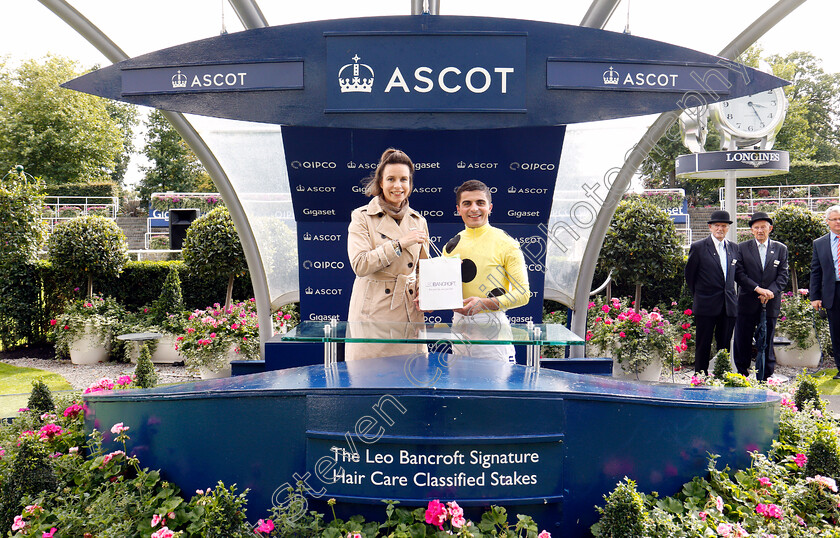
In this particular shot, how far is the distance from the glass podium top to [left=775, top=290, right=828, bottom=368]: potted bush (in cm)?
731

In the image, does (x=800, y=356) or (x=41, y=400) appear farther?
(x=800, y=356)

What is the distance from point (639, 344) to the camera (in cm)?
809

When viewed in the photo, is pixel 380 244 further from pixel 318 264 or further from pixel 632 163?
pixel 632 163

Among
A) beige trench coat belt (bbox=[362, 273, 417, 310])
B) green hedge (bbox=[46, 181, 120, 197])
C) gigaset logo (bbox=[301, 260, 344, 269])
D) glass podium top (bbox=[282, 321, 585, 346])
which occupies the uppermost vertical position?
green hedge (bbox=[46, 181, 120, 197])

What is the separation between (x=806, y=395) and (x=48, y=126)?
3853 cm

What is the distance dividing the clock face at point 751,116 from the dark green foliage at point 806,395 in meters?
5.03

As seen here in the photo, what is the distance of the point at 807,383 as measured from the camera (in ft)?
15.7

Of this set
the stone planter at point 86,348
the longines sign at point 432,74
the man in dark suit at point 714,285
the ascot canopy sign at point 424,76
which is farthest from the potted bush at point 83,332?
the man in dark suit at point 714,285

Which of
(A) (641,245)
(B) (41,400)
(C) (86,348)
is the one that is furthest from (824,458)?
(C) (86,348)

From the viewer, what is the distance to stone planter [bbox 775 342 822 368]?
9078 millimetres

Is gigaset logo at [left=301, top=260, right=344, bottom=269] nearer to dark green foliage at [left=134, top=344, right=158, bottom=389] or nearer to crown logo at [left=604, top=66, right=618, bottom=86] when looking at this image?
dark green foliage at [left=134, top=344, right=158, bottom=389]

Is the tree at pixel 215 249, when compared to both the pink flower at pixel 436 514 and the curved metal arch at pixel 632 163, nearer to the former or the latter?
the curved metal arch at pixel 632 163

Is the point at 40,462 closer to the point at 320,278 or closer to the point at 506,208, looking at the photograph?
the point at 320,278

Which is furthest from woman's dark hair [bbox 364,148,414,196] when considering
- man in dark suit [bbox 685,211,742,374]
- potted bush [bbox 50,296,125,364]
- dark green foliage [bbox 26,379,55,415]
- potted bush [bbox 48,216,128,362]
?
potted bush [bbox 48,216,128,362]
